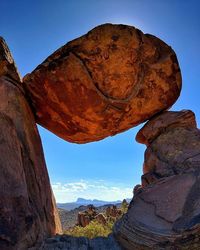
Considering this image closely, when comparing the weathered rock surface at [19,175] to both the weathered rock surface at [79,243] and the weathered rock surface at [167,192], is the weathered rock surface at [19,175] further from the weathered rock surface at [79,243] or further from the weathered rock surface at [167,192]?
the weathered rock surface at [167,192]

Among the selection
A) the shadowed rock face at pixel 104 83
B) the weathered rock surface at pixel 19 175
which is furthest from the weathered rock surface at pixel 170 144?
the weathered rock surface at pixel 19 175

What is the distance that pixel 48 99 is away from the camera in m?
8.52

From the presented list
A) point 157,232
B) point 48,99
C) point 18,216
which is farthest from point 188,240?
point 48,99

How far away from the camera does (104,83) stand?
845 cm

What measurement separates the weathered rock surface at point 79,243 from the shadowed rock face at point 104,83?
3.42 meters

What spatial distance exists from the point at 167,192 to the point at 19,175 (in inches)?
117

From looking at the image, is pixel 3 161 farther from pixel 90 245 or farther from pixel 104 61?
pixel 104 61

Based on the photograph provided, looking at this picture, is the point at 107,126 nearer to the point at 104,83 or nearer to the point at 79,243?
the point at 104,83

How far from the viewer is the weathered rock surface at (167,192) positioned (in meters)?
5.55

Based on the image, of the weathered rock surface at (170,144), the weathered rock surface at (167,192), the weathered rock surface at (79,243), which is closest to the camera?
the weathered rock surface at (167,192)

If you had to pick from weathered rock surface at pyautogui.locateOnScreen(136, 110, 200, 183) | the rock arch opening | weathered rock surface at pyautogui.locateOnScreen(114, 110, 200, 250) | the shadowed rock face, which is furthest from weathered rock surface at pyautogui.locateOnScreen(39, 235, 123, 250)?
the shadowed rock face

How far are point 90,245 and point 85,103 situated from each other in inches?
143

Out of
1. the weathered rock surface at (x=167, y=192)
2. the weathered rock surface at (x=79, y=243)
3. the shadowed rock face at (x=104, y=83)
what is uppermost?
the shadowed rock face at (x=104, y=83)

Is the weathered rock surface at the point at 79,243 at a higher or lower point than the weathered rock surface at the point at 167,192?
lower
